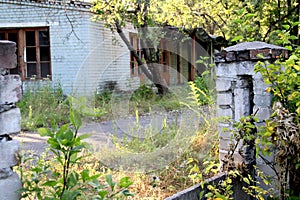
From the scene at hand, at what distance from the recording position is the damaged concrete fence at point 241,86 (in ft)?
9.71

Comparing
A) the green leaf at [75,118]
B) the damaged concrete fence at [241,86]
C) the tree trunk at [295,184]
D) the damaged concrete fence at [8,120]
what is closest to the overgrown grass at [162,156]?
the damaged concrete fence at [241,86]

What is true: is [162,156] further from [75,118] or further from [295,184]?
[75,118]

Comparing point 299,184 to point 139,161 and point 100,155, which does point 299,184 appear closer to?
point 139,161

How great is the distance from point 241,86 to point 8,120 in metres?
2.00

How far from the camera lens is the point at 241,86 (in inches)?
122

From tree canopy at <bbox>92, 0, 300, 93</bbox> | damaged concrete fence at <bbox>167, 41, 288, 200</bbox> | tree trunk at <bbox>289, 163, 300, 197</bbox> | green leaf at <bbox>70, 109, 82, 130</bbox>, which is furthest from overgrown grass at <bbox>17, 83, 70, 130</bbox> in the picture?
green leaf at <bbox>70, 109, 82, 130</bbox>

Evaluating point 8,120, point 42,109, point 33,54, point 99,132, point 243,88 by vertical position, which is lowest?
point 99,132

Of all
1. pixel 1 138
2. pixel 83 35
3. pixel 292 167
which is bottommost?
pixel 292 167

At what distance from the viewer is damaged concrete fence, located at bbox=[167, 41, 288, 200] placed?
2958mm

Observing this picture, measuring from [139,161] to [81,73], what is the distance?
21.6 ft

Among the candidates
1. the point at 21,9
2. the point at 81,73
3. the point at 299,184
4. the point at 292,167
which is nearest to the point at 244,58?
the point at 292,167

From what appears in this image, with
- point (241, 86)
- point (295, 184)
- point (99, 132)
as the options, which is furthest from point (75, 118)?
point (99, 132)

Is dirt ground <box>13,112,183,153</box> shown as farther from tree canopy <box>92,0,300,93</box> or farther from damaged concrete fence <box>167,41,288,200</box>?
tree canopy <box>92,0,300,93</box>

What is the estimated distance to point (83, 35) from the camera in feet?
33.4
